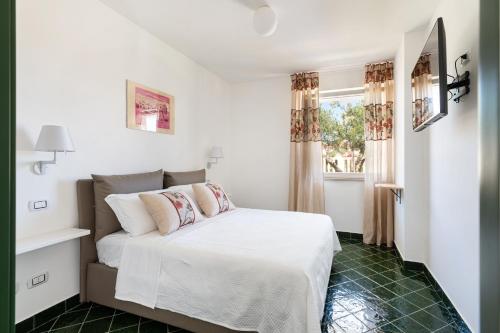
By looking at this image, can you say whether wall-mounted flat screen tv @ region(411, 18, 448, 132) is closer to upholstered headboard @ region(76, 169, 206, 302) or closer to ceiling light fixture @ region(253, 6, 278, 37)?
ceiling light fixture @ region(253, 6, 278, 37)

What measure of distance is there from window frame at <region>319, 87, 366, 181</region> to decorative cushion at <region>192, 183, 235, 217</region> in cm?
199

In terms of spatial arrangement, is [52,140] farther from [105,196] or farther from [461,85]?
[461,85]

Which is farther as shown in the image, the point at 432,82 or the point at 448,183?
the point at 448,183

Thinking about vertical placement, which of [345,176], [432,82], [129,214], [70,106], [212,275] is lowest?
[212,275]

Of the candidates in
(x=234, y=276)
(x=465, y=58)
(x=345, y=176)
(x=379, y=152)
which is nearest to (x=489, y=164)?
(x=234, y=276)

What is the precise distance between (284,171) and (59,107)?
3333mm

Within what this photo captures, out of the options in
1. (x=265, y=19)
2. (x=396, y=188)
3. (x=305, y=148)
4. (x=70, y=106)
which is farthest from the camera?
(x=305, y=148)

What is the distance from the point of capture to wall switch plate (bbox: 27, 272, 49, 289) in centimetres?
192

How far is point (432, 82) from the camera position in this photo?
2045 millimetres

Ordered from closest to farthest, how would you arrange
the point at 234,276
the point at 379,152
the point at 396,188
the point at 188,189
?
the point at 234,276
the point at 188,189
the point at 396,188
the point at 379,152

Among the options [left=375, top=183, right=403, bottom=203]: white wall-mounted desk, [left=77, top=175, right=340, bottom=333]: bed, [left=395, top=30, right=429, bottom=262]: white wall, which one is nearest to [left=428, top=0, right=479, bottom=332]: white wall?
[left=395, top=30, right=429, bottom=262]: white wall

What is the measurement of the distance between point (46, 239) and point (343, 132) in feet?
13.4

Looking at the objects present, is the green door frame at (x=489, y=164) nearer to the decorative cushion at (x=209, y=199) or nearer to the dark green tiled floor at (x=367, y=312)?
the dark green tiled floor at (x=367, y=312)
